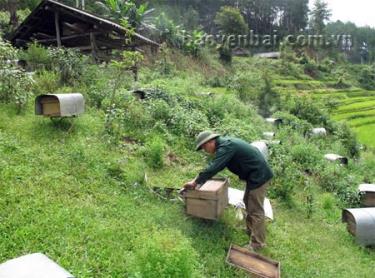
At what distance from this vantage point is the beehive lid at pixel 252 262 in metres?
5.83

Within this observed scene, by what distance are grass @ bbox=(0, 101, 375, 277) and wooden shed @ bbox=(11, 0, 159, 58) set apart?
6845 millimetres

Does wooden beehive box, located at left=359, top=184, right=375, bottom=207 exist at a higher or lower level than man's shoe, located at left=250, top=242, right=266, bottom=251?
lower

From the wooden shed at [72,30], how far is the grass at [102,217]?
685 cm

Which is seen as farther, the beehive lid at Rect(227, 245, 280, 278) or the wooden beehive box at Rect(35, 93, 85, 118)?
the wooden beehive box at Rect(35, 93, 85, 118)

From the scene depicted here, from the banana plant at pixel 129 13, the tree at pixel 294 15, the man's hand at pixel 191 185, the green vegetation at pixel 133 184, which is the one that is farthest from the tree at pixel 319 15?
the man's hand at pixel 191 185

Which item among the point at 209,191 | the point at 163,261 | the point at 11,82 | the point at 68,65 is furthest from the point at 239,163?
the point at 68,65

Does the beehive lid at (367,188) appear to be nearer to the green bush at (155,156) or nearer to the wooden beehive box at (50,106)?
the green bush at (155,156)

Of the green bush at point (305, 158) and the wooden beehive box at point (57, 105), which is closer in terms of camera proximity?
the wooden beehive box at point (57, 105)

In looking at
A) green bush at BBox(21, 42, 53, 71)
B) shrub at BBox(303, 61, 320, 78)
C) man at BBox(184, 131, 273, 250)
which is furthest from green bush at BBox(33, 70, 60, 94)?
shrub at BBox(303, 61, 320, 78)

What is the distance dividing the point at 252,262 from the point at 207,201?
112 centimetres

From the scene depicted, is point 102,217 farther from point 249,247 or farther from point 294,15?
point 294,15

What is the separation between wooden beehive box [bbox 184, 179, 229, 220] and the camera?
6.36 meters

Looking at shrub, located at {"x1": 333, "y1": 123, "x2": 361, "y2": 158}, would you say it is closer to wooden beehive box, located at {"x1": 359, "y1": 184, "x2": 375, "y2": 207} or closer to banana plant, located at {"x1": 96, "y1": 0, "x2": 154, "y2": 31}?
wooden beehive box, located at {"x1": 359, "y1": 184, "x2": 375, "y2": 207}

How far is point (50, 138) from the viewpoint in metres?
8.19
